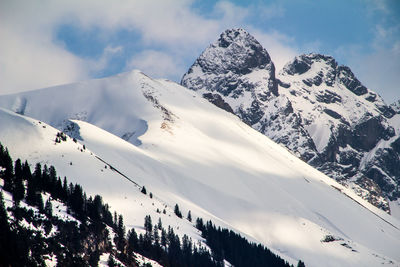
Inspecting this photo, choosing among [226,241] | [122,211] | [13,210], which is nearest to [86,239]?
[13,210]

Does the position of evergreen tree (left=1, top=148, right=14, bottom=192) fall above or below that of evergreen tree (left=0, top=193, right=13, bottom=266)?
above

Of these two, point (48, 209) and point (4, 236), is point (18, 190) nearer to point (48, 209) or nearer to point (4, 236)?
point (48, 209)

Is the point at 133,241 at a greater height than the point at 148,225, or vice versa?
the point at 148,225

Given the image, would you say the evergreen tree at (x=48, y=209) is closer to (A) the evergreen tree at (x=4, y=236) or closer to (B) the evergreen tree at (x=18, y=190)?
(B) the evergreen tree at (x=18, y=190)

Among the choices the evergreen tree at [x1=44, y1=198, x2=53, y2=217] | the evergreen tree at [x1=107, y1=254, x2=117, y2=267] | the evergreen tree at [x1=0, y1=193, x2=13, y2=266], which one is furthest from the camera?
the evergreen tree at [x1=44, y1=198, x2=53, y2=217]

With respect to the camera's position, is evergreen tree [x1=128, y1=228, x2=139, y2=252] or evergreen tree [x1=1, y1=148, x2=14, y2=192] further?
evergreen tree [x1=128, y1=228, x2=139, y2=252]

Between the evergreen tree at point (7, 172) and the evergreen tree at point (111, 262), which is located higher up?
the evergreen tree at point (7, 172)

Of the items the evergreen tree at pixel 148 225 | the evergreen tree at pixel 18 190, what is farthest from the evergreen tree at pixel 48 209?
the evergreen tree at pixel 148 225

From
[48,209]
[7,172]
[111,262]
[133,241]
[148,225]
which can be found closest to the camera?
[111,262]

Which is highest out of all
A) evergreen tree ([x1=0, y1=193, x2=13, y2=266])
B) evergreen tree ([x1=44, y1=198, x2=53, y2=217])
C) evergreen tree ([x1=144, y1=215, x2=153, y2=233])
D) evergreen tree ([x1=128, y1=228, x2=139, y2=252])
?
evergreen tree ([x1=144, y1=215, x2=153, y2=233])

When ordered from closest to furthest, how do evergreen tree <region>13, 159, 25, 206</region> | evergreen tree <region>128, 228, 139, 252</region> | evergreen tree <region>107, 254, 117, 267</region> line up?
1. evergreen tree <region>107, 254, 117, 267</region>
2. evergreen tree <region>13, 159, 25, 206</region>
3. evergreen tree <region>128, 228, 139, 252</region>

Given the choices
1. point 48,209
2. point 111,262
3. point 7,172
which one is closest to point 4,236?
point 48,209

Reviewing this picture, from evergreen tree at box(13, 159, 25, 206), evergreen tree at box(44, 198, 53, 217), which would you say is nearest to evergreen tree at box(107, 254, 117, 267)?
evergreen tree at box(44, 198, 53, 217)

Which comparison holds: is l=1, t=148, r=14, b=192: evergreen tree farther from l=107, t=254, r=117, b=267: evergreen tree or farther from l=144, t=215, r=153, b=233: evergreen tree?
l=144, t=215, r=153, b=233: evergreen tree
